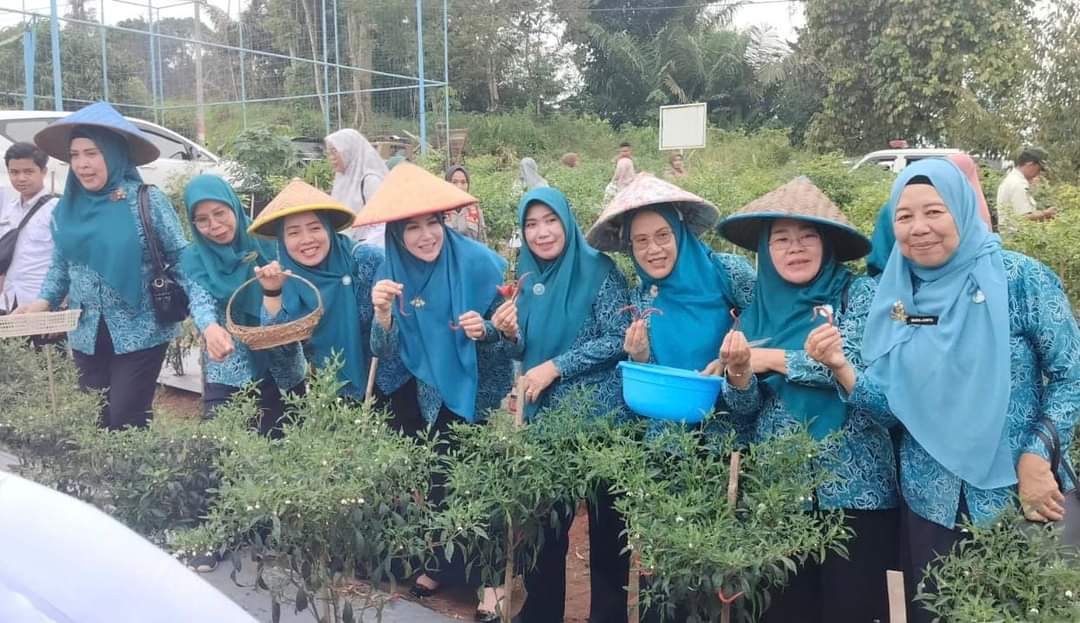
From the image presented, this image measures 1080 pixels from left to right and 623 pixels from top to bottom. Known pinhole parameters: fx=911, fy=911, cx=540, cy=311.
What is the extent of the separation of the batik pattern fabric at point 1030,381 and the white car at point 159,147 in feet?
20.9

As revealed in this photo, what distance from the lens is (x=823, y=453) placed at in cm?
218

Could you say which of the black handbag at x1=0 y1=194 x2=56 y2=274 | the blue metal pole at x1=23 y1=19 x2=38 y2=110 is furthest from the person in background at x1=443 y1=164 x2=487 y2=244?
the blue metal pole at x1=23 y1=19 x2=38 y2=110

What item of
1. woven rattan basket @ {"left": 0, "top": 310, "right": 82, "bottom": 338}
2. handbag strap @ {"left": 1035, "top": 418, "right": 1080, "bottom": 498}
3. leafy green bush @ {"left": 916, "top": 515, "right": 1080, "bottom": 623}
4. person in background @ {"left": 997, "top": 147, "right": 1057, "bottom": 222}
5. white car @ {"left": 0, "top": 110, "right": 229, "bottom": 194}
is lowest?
leafy green bush @ {"left": 916, "top": 515, "right": 1080, "bottom": 623}

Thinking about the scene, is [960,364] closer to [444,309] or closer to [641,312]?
[641,312]

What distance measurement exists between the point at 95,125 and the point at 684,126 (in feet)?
20.3

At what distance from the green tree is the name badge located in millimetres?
12699

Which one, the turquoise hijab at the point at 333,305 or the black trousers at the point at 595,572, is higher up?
the turquoise hijab at the point at 333,305

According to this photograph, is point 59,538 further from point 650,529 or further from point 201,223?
point 201,223

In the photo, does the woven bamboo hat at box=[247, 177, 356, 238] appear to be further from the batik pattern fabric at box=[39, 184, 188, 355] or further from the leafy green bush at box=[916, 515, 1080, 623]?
the leafy green bush at box=[916, 515, 1080, 623]

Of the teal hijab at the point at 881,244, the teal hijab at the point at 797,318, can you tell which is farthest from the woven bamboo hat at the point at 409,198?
the teal hijab at the point at 881,244

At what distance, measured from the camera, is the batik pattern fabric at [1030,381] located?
2.04 metres

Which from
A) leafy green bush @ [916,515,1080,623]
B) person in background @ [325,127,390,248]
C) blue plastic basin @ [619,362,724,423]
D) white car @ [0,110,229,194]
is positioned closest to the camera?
leafy green bush @ [916,515,1080,623]

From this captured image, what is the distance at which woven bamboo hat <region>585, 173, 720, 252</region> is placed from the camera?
105 inches

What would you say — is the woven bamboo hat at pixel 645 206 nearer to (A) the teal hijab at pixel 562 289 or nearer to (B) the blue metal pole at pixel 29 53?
(A) the teal hijab at pixel 562 289
